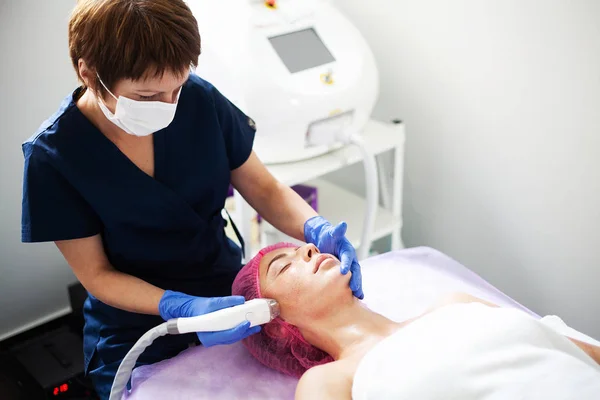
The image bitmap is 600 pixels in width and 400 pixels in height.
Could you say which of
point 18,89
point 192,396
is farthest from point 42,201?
point 18,89

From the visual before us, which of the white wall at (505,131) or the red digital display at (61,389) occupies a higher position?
the white wall at (505,131)

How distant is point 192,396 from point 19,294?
40.0 inches

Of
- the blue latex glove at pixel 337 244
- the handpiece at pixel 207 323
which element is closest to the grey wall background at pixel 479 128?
the blue latex glove at pixel 337 244

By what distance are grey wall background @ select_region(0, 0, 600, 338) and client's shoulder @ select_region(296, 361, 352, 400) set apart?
96 cm

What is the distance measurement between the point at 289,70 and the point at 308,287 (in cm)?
66

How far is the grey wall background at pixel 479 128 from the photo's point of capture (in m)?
1.74

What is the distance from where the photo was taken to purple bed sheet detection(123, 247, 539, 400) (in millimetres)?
1347

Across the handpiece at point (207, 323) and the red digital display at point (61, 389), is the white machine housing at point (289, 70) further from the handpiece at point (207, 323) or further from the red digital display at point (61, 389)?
the red digital display at point (61, 389)

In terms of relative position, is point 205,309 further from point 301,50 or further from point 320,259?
point 301,50

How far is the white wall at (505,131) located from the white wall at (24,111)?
3.28ft

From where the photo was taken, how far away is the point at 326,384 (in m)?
1.19

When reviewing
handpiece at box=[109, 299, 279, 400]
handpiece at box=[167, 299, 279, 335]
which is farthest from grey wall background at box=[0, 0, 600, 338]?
handpiece at box=[167, 299, 279, 335]

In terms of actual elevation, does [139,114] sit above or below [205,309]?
above

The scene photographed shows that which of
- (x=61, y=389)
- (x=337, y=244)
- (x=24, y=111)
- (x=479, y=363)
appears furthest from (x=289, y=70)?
(x=61, y=389)
